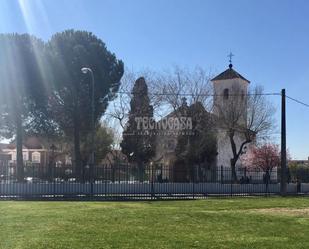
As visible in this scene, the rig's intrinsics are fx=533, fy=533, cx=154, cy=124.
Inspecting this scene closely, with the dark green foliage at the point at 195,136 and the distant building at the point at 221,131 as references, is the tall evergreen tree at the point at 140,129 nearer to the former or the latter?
the distant building at the point at 221,131

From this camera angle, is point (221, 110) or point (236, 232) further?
point (221, 110)

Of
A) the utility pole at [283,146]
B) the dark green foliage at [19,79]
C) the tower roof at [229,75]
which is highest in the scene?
the tower roof at [229,75]

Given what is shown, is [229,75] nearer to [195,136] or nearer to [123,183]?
[195,136]

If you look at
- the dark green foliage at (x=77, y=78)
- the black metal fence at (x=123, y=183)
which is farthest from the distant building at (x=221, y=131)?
the dark green foliage at (x=77, y=78)

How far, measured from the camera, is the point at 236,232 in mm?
→ 12789

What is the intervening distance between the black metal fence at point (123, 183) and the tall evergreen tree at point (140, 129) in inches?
527

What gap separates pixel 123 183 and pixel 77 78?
14.6 metres

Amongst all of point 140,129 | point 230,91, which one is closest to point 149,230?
point 140,129

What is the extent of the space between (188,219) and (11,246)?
258 inches

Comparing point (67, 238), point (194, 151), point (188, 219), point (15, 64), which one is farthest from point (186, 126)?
point (67, 238)

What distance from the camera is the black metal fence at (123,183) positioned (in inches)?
1231

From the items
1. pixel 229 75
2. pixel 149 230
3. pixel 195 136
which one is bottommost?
pixel 149 230

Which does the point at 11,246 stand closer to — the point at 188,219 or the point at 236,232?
the point at 236,232

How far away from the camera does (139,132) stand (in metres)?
53.1
